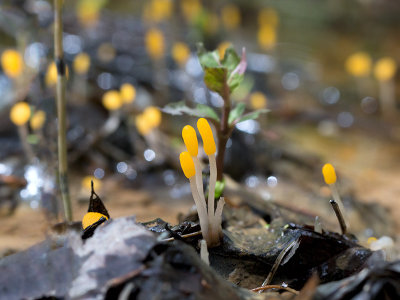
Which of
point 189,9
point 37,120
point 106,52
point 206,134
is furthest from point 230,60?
point 189,9

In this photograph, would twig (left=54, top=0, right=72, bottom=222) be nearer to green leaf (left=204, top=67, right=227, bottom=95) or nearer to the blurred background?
the blurred background

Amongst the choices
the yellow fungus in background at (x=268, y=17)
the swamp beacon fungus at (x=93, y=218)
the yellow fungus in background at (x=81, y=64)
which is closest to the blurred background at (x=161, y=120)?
the yellow fungus in background at (x=81, y=64)

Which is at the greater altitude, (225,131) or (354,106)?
(225,131)

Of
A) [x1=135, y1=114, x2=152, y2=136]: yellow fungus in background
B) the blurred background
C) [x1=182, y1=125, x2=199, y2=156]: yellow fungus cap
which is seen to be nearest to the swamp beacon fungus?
the blurred background

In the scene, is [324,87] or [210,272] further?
[324,87]

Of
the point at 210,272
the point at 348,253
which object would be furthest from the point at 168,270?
the point at 348,253

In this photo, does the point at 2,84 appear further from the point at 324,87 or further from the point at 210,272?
the point at 324,87
